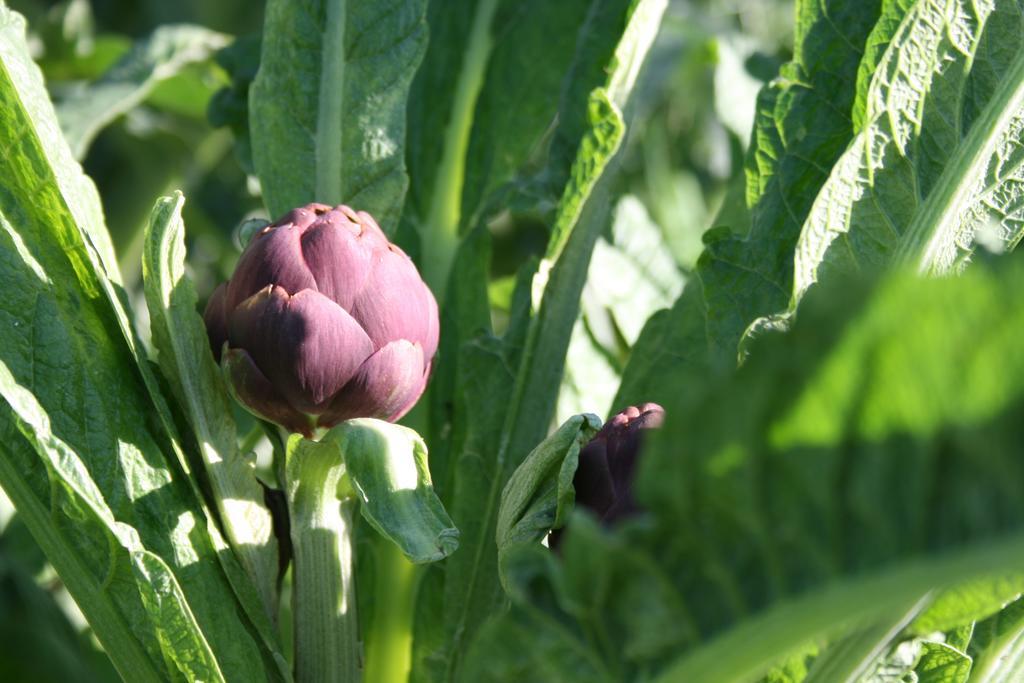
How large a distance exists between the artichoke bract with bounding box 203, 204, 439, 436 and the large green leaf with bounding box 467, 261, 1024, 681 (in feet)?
0.73

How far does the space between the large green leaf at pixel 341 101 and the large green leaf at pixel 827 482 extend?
0.45 meters

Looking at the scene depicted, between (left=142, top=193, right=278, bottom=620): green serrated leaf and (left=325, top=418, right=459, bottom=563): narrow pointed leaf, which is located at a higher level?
(left=142, top=193, right=278, bottom=620): green serrated leaf

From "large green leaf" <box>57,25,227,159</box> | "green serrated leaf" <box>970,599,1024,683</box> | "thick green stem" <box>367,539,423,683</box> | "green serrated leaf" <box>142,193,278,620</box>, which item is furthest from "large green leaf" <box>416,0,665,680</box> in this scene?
"large green leaf" <box>57,25,227,159</box>

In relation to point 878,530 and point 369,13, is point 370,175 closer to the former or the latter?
point 369,13

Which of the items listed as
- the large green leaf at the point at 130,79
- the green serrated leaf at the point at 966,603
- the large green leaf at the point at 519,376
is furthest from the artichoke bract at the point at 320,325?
the large green leaf at the point at 130,79

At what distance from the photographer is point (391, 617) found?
92cm

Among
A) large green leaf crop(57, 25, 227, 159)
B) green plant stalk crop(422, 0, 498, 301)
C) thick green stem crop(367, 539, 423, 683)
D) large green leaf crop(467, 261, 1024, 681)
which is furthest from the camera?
large green leaf crop(57, 25, 227, 159)

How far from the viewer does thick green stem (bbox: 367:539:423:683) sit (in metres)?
0.91

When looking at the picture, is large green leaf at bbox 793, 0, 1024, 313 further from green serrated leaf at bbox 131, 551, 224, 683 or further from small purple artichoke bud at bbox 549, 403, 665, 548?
→ green serrated leaf at bbox 131, 551, 224, 683

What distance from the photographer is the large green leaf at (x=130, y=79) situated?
3.91ft

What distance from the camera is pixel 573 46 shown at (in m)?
1.13

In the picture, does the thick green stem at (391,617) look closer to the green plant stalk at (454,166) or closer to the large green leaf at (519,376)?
the large green leaf at (519,376)

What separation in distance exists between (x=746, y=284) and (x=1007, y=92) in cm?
20

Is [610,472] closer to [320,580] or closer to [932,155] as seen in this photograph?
[320,580]
